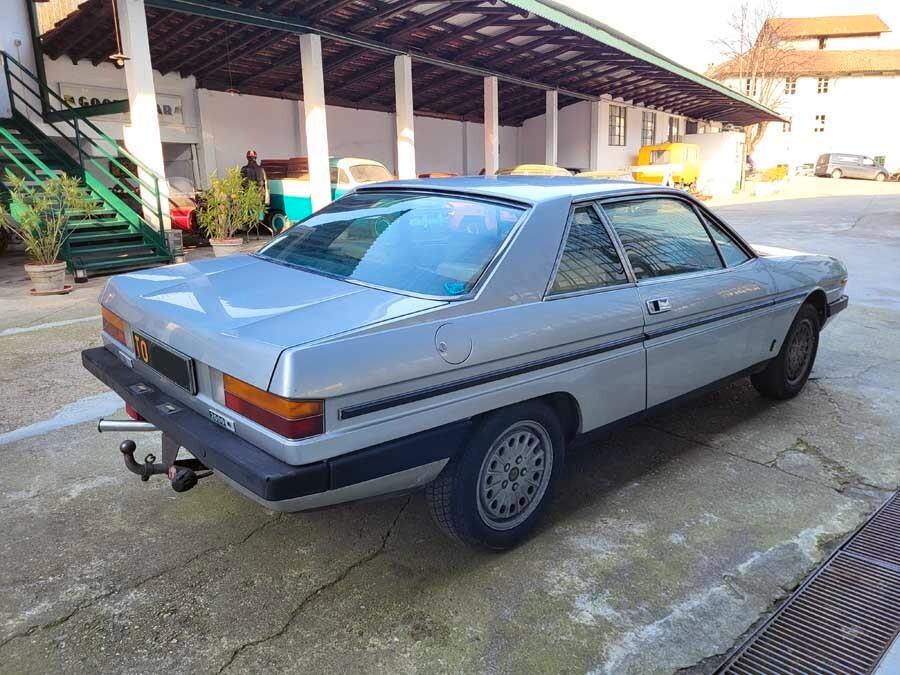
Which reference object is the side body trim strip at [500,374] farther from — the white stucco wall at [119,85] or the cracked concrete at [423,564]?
the white stucco wall at [119,85]

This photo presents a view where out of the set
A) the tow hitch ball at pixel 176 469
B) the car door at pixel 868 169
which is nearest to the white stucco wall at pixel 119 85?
the tow hitch ball at pixel 176 469

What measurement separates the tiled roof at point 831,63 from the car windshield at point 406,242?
53097 millimetres

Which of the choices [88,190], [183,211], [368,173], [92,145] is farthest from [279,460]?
[368,173]

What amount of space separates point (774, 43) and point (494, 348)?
177ft

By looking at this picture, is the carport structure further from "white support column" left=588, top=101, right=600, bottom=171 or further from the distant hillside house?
the distant hillside house

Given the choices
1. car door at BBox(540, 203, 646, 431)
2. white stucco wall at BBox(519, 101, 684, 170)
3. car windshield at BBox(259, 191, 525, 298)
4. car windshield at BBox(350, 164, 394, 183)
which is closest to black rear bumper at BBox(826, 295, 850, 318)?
car door at BBox(540, 203, 646, 431)

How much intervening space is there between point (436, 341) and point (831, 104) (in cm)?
5794

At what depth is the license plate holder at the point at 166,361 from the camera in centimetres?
247

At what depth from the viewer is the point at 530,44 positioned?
17047mm

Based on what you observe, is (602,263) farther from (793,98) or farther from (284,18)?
(793,98)

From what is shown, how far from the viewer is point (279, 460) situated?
2158 mm

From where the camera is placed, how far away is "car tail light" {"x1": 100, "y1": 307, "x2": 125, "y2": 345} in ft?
9.93

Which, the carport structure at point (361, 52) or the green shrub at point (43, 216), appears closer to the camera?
the green shrub at point (43, 216)

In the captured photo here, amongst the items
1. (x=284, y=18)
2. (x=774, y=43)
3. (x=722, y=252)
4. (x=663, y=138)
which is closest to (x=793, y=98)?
(x=774, y=43)
